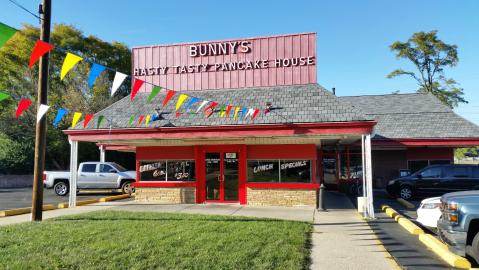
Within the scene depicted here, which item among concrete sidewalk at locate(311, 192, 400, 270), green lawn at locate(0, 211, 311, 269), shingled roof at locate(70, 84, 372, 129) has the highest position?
shingled roof at locate(70, 84, 372, 129)

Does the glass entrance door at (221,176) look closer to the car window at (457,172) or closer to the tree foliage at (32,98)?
the car window at (457,172)

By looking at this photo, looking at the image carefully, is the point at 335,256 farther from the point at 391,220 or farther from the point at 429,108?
the point at 429,108

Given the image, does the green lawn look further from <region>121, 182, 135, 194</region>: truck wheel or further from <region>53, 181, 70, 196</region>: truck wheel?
<region>53, 181, 70, 196</region>: truck wheel

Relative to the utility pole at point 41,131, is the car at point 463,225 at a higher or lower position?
lower

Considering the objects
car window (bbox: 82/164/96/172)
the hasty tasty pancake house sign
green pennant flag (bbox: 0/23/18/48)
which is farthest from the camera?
car window (bbox: 82/164/96/172)

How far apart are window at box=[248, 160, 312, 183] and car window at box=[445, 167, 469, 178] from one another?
7.03 metres

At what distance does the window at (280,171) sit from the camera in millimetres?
14797

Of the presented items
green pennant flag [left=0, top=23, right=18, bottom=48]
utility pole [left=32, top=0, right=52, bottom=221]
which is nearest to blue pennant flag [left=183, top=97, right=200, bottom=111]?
A: utility pole [left=32, top=0, right=52, bottom=221]

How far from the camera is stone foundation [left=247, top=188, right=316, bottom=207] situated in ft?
48.0

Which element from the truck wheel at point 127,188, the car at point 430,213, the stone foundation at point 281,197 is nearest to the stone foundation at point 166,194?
the stone foundation at point 281,197

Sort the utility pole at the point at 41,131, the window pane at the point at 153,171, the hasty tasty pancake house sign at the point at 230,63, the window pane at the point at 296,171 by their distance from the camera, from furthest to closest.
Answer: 1. the window pane at the point at 153,171
2. the hasty tasty pancake house sign at the point at 230,63
3. the window pane at the point at 296,171
4. the utility pole at the point at 41,131

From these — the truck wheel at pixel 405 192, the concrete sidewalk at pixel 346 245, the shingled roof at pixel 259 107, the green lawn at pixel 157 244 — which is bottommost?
the concrete sidewalk at pixel 346 245

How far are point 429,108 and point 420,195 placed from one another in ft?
26.1

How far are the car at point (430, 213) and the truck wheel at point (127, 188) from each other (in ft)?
46.6
